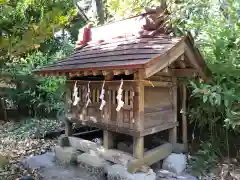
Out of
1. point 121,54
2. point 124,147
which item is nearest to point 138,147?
point 124,147

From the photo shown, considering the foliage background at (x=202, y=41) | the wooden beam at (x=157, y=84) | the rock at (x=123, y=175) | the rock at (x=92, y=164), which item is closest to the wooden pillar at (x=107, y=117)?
the rock at (x=92, y=164)

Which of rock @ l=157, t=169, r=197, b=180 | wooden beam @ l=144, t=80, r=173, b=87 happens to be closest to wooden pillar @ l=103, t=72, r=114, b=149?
wooden beam @ l=144, t=80, r=173, b=87

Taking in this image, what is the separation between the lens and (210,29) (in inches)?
169

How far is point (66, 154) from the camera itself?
15.7ft

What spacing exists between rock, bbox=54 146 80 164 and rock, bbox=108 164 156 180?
1144mm

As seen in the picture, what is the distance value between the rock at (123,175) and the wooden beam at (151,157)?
84 millimetres

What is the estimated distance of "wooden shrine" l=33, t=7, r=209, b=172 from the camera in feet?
11.6

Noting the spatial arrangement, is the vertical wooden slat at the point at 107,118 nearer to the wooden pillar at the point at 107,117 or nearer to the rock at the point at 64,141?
the wooden pillar at the point at 107,117

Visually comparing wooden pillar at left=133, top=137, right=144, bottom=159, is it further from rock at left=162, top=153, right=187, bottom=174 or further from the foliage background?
the foliage background

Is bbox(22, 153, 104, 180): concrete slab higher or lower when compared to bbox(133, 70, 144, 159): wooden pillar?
lower

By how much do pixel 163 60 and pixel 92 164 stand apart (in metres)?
2.27

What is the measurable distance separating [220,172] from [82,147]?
2.58 meters

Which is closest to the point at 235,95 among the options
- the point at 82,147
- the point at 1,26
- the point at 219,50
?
the point at 219,50

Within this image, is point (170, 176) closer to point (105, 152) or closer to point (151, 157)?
point (151, 157)
